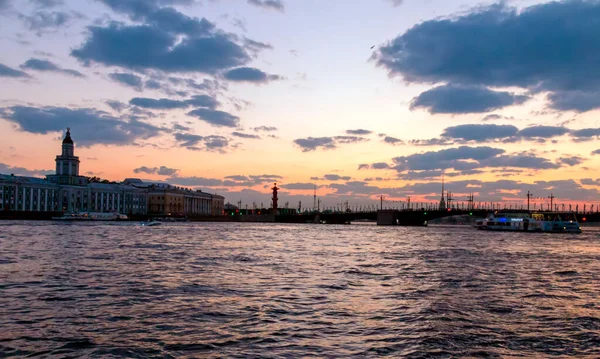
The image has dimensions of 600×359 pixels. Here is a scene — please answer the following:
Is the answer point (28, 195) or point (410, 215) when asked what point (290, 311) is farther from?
point (28, 195)

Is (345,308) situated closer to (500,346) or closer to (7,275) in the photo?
(500,346)

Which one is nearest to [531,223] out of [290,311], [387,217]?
[387,217]

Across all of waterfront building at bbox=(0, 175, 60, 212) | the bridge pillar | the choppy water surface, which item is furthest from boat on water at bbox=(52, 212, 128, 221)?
the choppy water surface

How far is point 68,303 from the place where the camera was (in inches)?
797

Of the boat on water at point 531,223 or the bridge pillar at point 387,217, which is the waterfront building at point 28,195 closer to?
the bridge pillar at point 387,217

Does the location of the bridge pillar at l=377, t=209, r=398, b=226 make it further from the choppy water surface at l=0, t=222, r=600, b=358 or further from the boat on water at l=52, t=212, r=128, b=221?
the choppy water surface at l=0, t=222, r=600, b=358

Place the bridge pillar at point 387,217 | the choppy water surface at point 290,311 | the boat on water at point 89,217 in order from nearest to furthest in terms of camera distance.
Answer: the choppy water surface at point 290,311, the boat on water at point 89,217, the bridge pillar at point 387,217

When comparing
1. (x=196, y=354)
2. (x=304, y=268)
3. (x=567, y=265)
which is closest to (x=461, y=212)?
(x=567, y=265)

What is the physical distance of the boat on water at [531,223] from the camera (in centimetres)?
13575

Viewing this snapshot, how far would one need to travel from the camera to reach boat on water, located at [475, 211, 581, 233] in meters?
136

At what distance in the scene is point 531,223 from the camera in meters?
141

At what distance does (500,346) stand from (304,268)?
20.5 meters

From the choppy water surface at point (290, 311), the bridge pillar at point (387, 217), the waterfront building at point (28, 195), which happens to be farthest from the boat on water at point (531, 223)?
the waterfront building at point (28, 195)

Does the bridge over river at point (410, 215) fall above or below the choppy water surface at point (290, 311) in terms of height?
above
